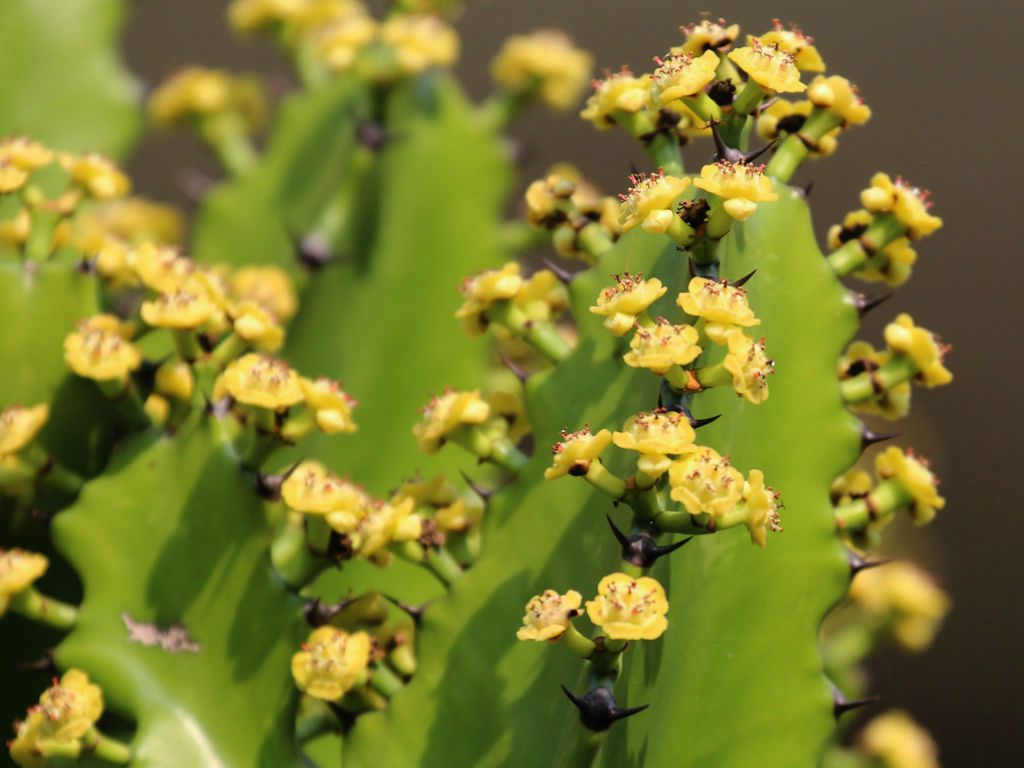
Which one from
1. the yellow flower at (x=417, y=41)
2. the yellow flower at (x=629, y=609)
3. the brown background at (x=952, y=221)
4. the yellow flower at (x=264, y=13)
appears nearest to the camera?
the yellow flower at (x=629, y=609)

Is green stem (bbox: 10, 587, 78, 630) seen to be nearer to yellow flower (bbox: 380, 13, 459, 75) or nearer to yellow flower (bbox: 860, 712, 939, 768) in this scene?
yellow flower (bbox: 380, 13, 459, 75)

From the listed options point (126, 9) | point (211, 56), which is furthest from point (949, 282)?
point (211, 56)

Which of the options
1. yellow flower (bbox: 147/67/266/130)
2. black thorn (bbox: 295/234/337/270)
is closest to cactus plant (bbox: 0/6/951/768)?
black thorn (bbox: 295/234/337/270)

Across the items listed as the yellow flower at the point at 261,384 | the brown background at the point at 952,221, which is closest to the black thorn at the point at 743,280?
the yellow flower at the point at 261,384

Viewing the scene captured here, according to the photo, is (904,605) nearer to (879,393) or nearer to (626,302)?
(879,393)

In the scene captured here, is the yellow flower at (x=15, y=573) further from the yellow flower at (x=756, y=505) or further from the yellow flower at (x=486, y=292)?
the yellow flower at (x=756, y=505)

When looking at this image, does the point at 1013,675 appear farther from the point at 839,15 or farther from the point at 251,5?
the point at 251,5
